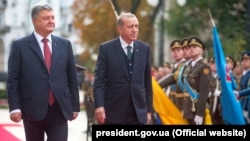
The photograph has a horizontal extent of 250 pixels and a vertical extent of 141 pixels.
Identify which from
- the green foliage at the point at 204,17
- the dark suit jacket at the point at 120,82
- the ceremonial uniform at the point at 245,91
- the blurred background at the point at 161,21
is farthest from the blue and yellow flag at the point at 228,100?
the green foliage at the point at 204,17

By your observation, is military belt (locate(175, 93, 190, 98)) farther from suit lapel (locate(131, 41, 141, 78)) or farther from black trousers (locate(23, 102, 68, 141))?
black trousers (locate(23, 102, 68, 141))

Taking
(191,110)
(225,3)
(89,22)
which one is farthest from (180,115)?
(89,22)

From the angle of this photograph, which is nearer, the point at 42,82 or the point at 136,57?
the point at 42,82

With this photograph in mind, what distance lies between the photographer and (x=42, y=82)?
6859 millimetres

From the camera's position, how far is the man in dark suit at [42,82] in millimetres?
6844

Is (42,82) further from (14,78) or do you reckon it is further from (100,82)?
(100,82)

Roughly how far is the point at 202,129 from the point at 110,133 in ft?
2.50

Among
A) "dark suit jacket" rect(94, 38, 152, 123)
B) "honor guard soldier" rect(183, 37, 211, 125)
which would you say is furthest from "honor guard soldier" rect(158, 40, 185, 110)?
"dark suit jacket" rect(94, 38, 152, 123)

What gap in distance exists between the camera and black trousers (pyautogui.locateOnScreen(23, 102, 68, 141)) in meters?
6.86

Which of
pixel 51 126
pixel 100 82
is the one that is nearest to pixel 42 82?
pixel 51 126

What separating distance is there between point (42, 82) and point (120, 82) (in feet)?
2.98

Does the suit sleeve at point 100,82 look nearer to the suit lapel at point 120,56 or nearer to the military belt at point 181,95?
the suit lapel at point 120,56

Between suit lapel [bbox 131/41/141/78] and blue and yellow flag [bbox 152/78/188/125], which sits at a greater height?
suit lapel [bbox 131/41/141/78]

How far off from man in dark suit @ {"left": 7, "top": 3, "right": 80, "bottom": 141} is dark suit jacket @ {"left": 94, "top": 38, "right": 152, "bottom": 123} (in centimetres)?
54
